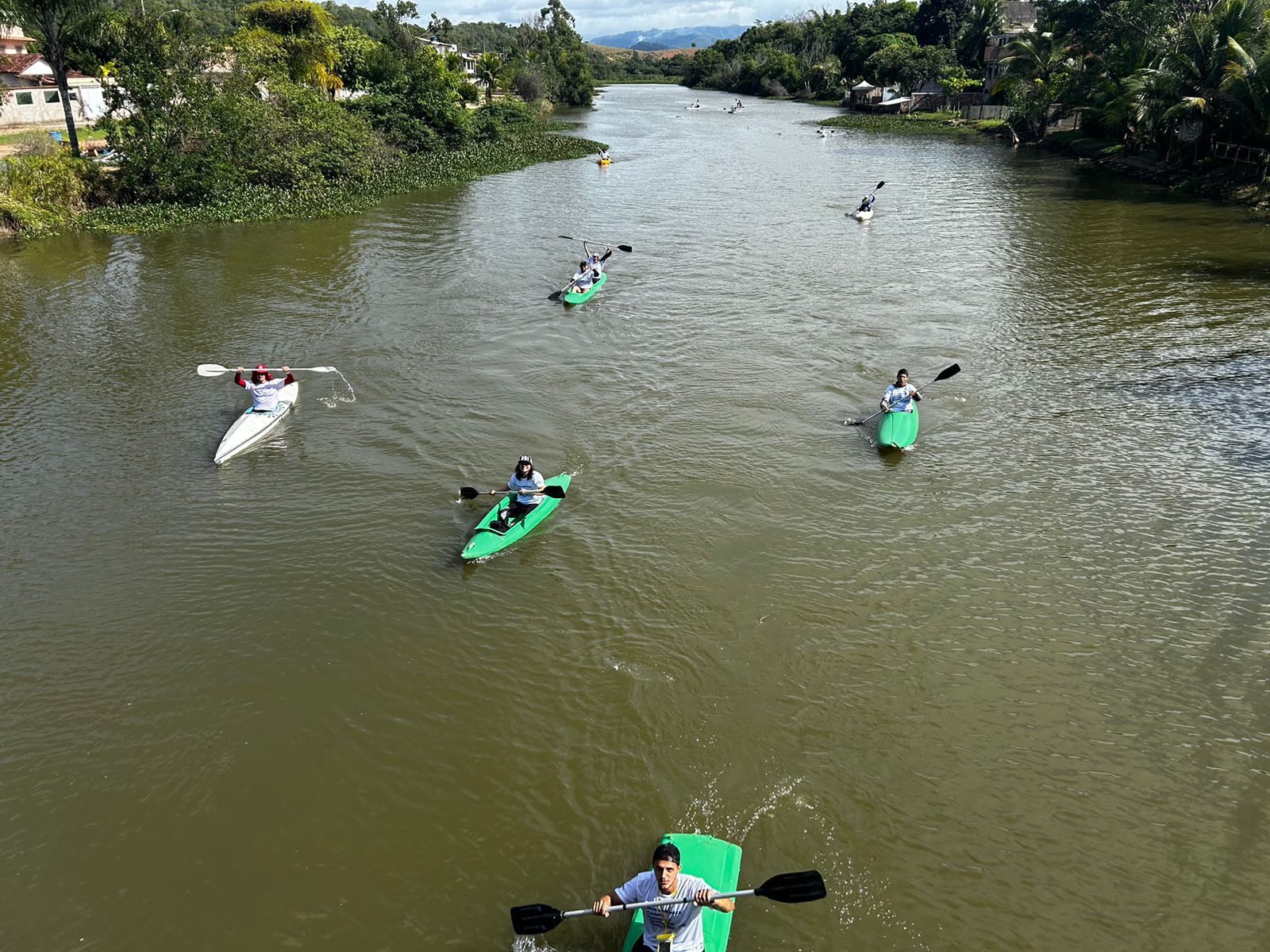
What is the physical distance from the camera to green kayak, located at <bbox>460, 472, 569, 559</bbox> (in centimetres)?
1264

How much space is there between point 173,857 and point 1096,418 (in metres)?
17.6

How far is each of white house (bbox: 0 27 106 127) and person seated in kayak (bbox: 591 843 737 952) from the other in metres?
48.7

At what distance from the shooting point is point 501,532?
12.8 meters

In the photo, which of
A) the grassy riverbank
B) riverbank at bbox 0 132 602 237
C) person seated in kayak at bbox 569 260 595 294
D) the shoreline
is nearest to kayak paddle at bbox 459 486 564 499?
person seated in kayak at bbox 569 260 595 294

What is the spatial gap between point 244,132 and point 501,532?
102 ft

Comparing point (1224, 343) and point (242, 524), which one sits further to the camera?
point (1224, 343)

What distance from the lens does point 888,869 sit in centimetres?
802

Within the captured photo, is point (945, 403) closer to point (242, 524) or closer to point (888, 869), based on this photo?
point (888, 869)

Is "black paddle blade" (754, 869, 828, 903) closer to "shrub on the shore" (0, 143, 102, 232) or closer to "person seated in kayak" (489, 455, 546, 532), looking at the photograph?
"person seated in kayak" (489, 455, 546, 532)

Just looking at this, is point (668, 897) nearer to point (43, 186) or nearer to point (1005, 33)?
point (43, 186)

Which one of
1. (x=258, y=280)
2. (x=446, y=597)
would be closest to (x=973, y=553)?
(x=446, y=597)

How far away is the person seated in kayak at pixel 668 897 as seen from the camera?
6578 millimetres

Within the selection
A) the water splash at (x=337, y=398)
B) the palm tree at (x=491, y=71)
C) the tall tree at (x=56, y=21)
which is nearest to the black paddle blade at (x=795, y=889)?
the water splash at (x=337, y=398)

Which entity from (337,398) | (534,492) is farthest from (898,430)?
(337,398)
